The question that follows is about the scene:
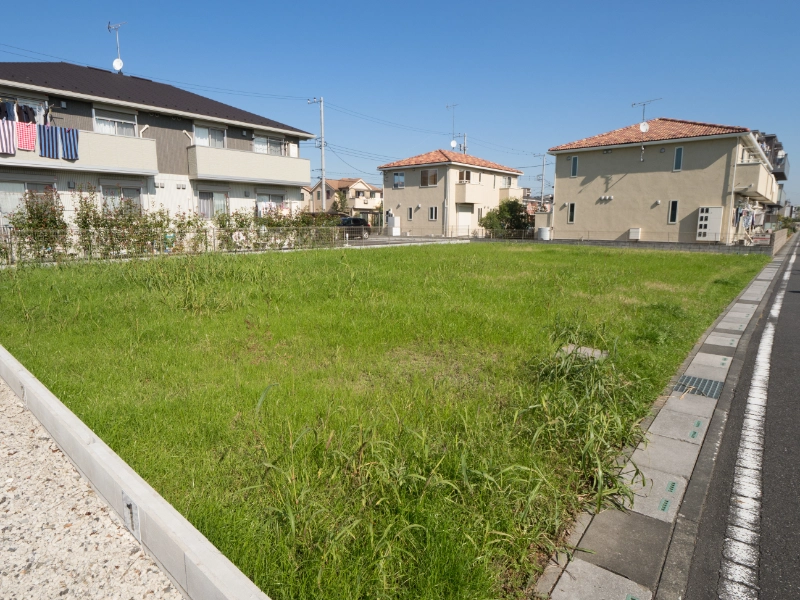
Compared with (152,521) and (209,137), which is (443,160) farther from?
(152,521)

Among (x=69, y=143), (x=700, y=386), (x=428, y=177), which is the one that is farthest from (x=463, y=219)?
(x=700, y=386)

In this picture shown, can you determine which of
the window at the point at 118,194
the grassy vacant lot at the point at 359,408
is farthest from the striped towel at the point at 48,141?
the grassy vacant lot at the point at 359,408

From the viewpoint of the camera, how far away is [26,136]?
1590cm

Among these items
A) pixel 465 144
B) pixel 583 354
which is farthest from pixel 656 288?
pixel 465 144

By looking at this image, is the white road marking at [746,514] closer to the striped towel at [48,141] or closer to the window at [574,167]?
the striped towel at [48,141]

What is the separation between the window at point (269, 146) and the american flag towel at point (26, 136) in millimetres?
9184

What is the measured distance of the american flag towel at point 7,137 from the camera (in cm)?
1542

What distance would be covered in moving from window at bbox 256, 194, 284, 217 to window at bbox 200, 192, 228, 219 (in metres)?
1.53

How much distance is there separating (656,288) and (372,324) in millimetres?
7173

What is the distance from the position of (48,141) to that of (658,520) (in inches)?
798

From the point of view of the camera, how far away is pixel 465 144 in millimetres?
46562

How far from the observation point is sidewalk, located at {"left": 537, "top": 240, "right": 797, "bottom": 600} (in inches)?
84.5

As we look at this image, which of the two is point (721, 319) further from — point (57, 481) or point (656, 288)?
point (57, 481)

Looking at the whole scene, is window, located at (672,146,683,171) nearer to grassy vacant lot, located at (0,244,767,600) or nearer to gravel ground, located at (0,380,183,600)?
grassy vacant lot, located at (0,244,767,600)
